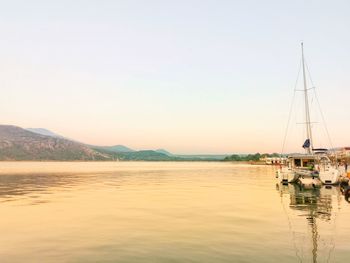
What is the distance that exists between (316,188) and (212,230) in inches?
1659

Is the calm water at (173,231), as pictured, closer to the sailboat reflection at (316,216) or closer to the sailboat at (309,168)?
the sailboat reflection at (316,216)

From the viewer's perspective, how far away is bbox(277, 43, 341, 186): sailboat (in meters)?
63.0

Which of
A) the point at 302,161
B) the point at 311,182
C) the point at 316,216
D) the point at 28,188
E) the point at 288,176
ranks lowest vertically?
the point at 316,216

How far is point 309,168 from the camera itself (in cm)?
6981

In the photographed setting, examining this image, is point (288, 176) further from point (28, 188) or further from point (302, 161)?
point (28, 188)

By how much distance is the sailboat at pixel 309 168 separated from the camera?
6297 cm

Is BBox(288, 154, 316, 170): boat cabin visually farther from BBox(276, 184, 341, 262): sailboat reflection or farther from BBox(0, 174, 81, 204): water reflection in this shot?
BBox(0, 174, 81, 204): water reflection

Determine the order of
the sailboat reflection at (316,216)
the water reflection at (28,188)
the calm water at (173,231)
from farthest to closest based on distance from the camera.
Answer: the water reflection at (28,188)
the sailboat reflection at (316,216)
the calm water at (173,231)

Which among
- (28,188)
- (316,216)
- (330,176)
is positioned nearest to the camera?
(316,216)

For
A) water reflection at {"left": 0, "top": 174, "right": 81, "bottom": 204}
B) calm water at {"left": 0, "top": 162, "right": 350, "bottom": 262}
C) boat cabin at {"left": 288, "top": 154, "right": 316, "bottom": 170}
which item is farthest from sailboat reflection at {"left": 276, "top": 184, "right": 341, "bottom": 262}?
boat cabin at {"left": 288, "top": 154, "right": 316, "bottom": 170}

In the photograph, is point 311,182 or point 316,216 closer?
point 316,216

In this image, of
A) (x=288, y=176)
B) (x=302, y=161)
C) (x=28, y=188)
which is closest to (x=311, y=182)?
(x=288, y=176)

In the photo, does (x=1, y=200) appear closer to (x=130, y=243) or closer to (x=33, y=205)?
(x=33, y=205)

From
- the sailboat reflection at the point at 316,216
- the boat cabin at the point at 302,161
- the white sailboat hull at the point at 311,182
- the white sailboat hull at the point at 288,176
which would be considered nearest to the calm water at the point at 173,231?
the sailboat reflection at the point at 316,216
